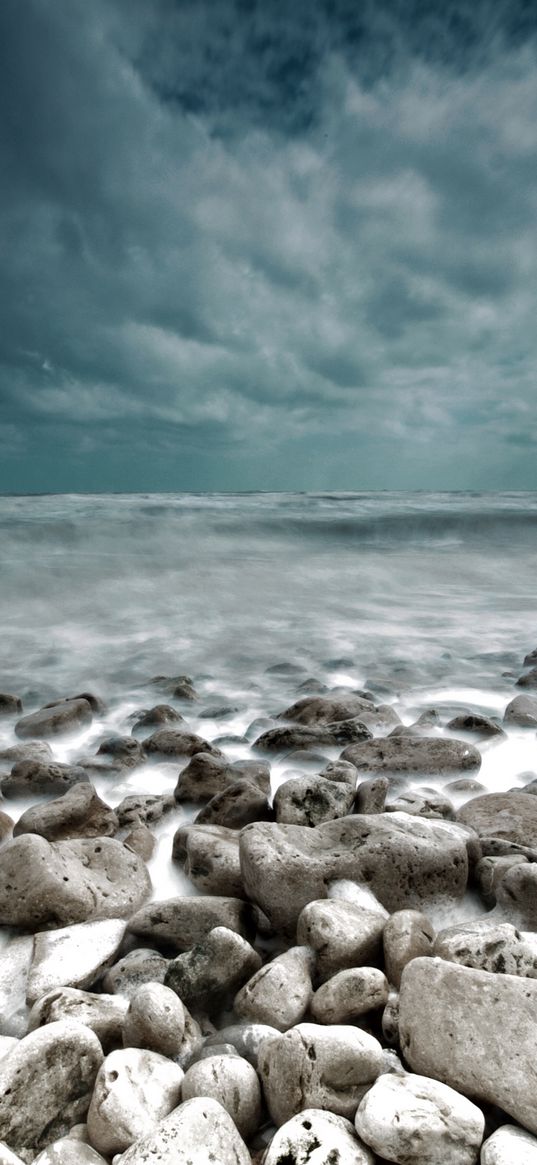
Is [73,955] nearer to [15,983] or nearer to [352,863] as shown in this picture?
[15,983]

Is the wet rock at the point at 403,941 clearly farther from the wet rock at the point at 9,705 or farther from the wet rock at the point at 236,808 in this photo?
the wet rock at the point at 9,705

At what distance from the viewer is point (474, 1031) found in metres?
1.43

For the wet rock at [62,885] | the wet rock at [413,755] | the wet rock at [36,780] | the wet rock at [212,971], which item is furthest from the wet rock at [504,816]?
the wet rock at [36,780]

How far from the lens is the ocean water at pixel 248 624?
4754mm

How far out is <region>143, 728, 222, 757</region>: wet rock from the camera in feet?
11.9

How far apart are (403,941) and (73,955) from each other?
36.2 inches

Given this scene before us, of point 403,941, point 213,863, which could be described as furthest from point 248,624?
point 403,941

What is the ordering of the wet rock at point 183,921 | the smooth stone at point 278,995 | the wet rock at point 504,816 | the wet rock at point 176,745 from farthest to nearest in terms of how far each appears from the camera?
the wet rock at point 176,745
the wet rock at point 504,816
the wet rock at point 183,921
the smooth stone at point 278,995

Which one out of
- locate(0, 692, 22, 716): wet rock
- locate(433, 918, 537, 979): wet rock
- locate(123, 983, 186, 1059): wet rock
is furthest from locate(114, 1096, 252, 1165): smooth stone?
locate(0, 692, 22, 716): wet rock

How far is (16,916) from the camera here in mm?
2057

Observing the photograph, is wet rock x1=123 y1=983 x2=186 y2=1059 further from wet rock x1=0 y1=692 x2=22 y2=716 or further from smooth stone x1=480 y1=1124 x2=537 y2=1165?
wet rock x1=0 y1=692 x2=22 y2=716

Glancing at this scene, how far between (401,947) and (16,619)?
7471 mm

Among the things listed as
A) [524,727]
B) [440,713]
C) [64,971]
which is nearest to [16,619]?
[440,713]

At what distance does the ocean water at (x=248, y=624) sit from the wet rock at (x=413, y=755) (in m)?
0.17
